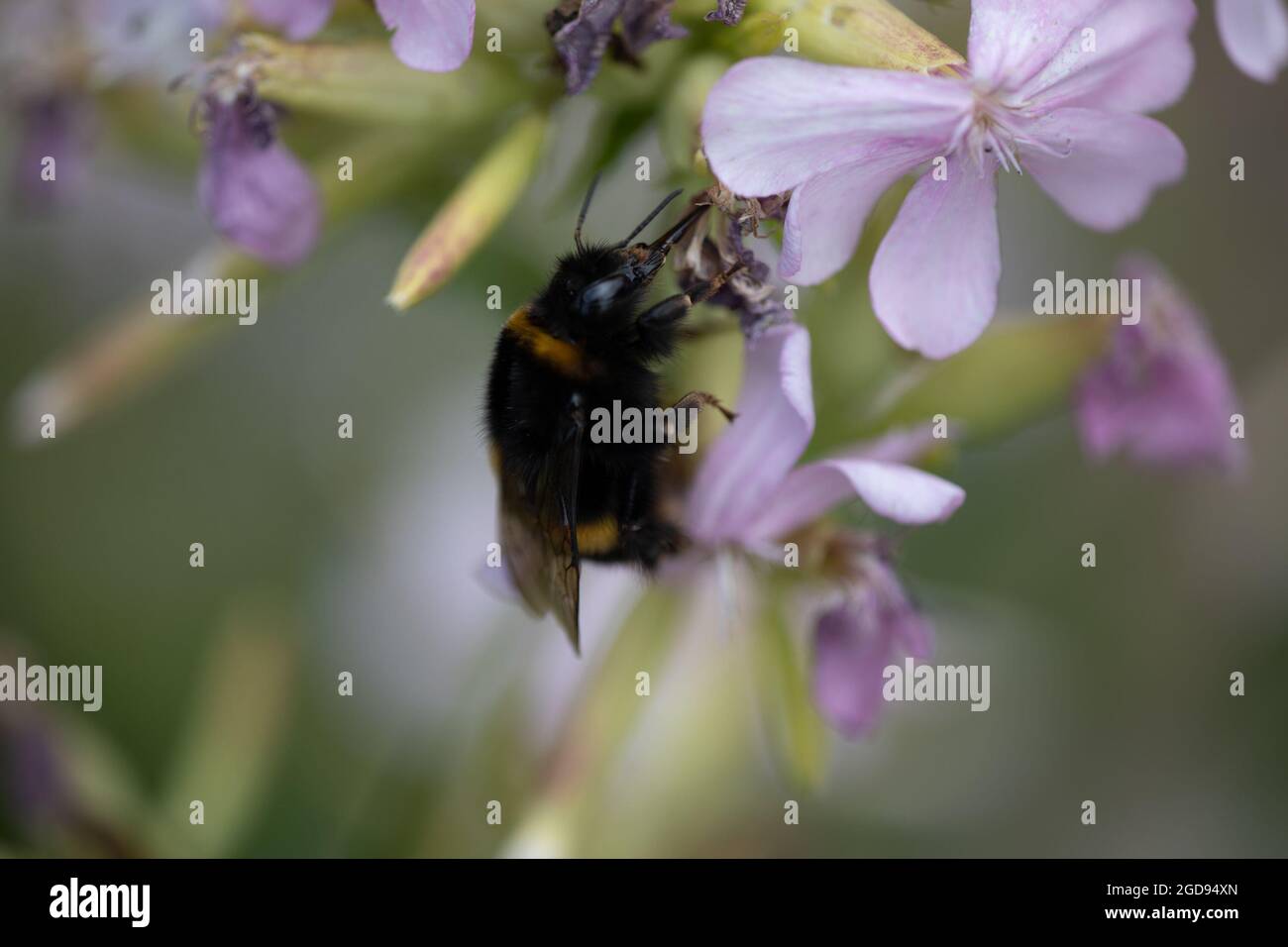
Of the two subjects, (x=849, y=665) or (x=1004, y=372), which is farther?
(x=1004, y=372)

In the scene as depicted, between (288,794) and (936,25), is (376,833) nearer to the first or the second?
(288,794)

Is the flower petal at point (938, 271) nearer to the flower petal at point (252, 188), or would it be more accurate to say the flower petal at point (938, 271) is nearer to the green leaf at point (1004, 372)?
the green leaf at point (1004, 372)

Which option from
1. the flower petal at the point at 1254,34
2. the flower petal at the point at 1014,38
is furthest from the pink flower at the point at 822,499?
the flower petal at the point at 1254,34

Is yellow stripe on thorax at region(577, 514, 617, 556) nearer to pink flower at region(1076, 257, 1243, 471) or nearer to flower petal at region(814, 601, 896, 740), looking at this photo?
flower petal at region(814, 601, 896, 740)

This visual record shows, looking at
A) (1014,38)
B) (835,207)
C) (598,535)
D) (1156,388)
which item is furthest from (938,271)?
(1156,388)

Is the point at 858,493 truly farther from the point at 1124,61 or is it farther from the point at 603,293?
the point at 1124,61

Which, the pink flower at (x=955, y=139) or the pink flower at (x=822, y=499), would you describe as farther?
the pink flower at (x=822, y=499)
